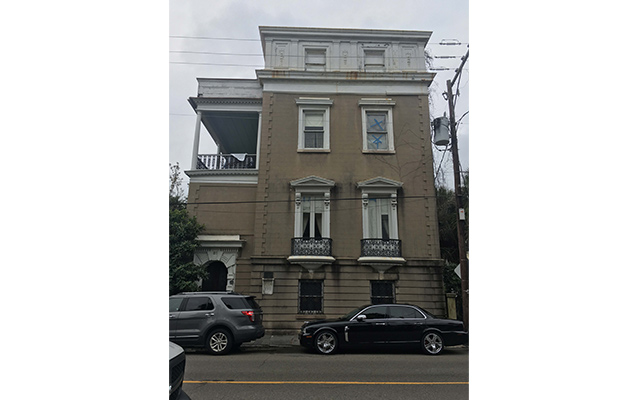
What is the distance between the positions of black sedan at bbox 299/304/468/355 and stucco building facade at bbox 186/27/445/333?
21.9 inches

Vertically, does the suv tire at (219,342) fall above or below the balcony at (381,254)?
below

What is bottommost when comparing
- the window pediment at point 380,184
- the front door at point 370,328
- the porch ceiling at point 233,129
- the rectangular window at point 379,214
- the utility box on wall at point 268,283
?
the front door at point 370,328

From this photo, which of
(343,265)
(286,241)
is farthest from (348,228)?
(286,241)

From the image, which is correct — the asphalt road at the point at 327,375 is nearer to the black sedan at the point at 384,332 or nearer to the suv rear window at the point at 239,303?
the black sedan at the point at 384,332

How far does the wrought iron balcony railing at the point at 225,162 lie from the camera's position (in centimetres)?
880

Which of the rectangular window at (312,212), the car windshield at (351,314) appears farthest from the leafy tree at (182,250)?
the car windshield at (351,314)

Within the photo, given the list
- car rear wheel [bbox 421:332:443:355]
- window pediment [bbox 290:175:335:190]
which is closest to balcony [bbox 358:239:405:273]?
car rear wheel [bbox 421:332:443:355]

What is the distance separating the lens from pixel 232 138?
10.6 meters

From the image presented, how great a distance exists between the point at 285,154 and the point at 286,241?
238 cm

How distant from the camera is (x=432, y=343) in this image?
5938 mm

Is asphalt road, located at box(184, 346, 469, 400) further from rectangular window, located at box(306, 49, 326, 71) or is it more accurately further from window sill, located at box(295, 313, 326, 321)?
rectangular window, located at box(306, 49, 326, 71)

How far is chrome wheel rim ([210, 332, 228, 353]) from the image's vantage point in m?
5.73

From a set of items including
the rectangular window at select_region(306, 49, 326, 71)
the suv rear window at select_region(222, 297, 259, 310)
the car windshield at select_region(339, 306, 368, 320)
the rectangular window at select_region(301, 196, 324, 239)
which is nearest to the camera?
the suv rear window at select_region(222, 297, 259, 310)

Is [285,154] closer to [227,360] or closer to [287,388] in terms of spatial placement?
[227,360]
